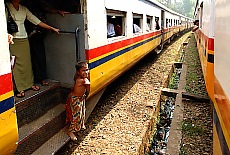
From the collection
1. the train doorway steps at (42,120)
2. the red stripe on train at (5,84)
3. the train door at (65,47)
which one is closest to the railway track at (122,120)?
the train doorway steps at (42,120)

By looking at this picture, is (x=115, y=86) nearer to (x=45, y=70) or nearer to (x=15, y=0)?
(x=45, y=70)

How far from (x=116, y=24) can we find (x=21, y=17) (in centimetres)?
244

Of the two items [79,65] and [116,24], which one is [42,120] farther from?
[116,24]

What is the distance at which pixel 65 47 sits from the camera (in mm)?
3598

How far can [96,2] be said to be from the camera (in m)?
3.49

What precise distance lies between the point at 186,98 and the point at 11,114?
4.05 meters

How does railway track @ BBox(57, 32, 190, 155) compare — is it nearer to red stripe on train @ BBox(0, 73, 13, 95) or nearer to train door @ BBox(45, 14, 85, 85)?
train door @ BBox(45, 14, 85, 85)

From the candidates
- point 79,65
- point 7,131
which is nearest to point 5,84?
point 7,131

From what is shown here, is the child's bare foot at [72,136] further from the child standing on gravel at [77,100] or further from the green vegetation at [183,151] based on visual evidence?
the green vegetation at [183,151]

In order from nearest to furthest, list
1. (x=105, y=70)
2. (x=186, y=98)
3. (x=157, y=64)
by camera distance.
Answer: (x=105, y=70) < (x=186, y=98) < (x=157, y=64)

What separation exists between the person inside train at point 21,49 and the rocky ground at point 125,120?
106 cm

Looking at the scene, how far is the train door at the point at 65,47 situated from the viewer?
3330mm

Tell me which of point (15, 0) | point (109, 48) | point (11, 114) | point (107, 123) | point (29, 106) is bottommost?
point (107, 123)

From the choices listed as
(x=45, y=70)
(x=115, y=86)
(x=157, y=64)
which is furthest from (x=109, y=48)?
(x=157, y=64)
